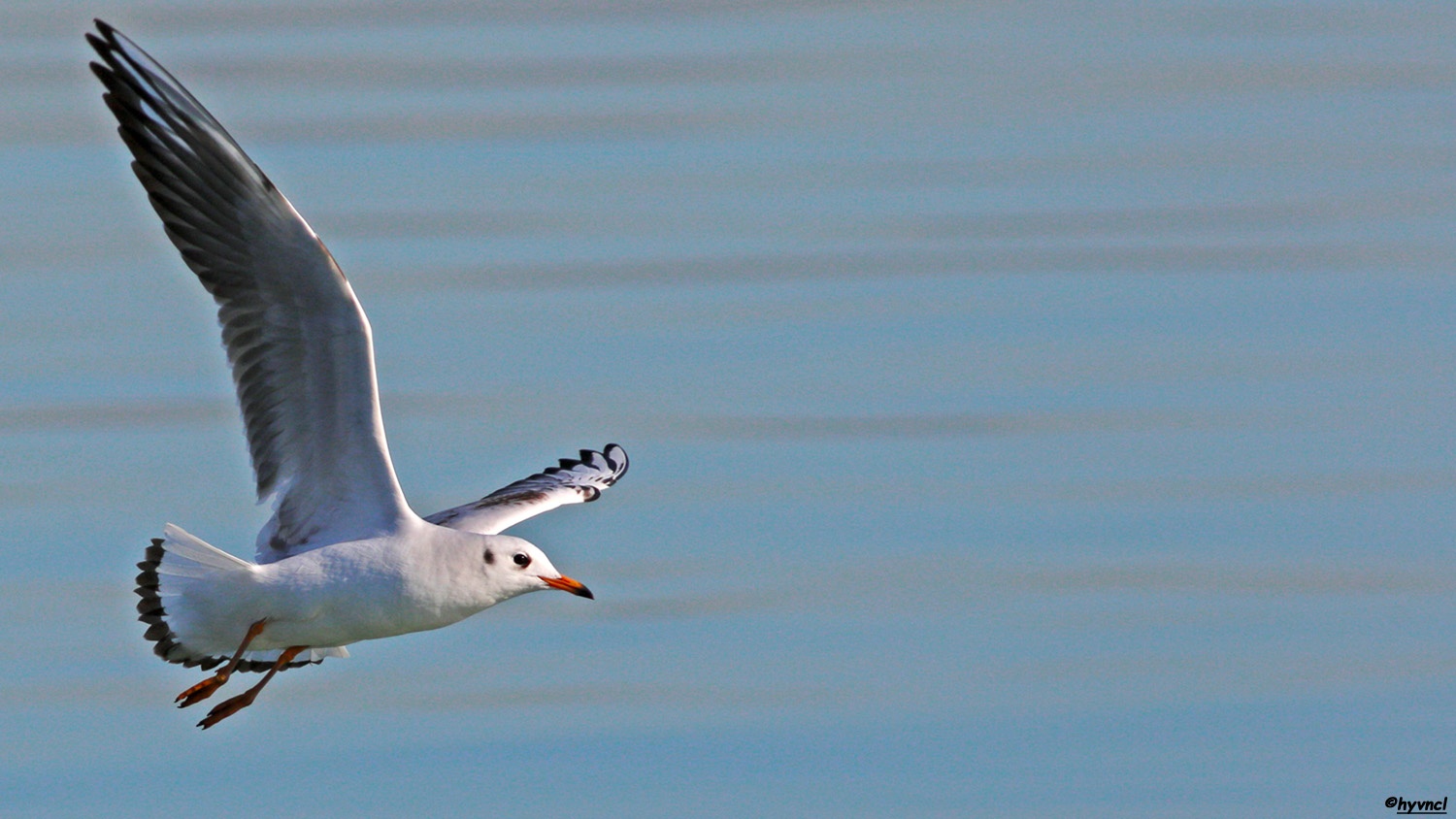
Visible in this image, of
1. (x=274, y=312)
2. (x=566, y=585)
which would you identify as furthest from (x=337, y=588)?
(x=274, y=312)

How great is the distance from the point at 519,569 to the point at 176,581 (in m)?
1.51

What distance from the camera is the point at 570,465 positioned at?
16516 mm

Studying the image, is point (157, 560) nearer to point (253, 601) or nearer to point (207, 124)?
point (253, 601)

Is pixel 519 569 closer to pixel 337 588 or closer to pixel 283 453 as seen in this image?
pixel 337 588

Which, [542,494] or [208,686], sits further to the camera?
[542,494]

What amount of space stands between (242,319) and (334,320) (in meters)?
0.52

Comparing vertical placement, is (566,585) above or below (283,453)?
below

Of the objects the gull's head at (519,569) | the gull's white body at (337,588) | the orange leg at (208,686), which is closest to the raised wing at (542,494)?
the gull's head at (519,569)

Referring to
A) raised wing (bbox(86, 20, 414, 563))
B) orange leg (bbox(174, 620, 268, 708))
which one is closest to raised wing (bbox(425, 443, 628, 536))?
raised wing (bbox(86, 20, 414, 563))

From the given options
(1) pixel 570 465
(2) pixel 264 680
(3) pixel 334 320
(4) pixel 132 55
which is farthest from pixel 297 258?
(1) pixel 570 465

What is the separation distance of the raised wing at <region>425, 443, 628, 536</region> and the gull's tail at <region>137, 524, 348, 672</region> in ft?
4.29

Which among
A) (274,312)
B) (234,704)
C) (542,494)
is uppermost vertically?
(542,494)

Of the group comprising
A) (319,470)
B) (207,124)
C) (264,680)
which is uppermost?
(207,124)

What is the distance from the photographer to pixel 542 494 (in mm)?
15398
